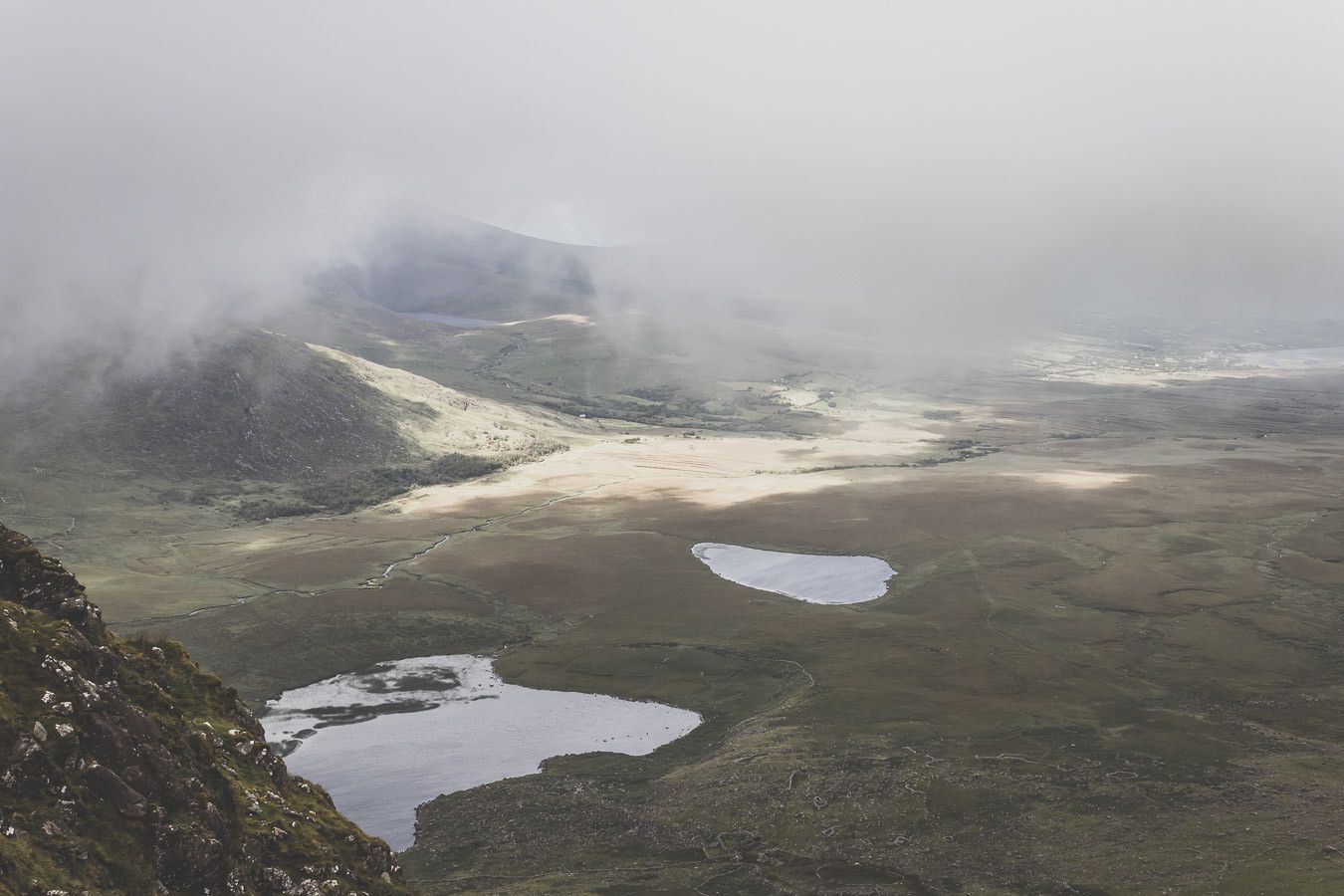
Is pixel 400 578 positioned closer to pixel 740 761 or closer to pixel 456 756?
pixel 456 756

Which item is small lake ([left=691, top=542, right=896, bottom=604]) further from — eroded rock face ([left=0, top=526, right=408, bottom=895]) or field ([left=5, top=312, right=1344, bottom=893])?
eroded rock face ([left=0, top=526, right=408, bottom=895])

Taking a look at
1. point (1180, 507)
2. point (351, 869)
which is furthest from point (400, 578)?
point (1180, 507)

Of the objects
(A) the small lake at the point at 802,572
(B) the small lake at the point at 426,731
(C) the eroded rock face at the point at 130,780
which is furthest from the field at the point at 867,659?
(C) the eroded rock face at the point at 130,780

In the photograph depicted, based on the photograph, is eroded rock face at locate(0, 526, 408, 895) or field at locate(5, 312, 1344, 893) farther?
field at locate(5, 312, 1344, 893)

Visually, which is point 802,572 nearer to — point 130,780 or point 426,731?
point 426,731

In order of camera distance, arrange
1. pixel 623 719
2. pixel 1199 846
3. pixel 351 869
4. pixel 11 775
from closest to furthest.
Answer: pixel 11 775, pixel 351 869, pixel 1199 846, pixel 623 719

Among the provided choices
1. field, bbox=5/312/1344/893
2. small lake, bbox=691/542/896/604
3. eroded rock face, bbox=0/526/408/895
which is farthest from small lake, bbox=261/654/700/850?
small lake, bbox=691/542/896/604

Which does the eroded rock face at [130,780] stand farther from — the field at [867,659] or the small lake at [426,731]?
the small lake at [426,731]
